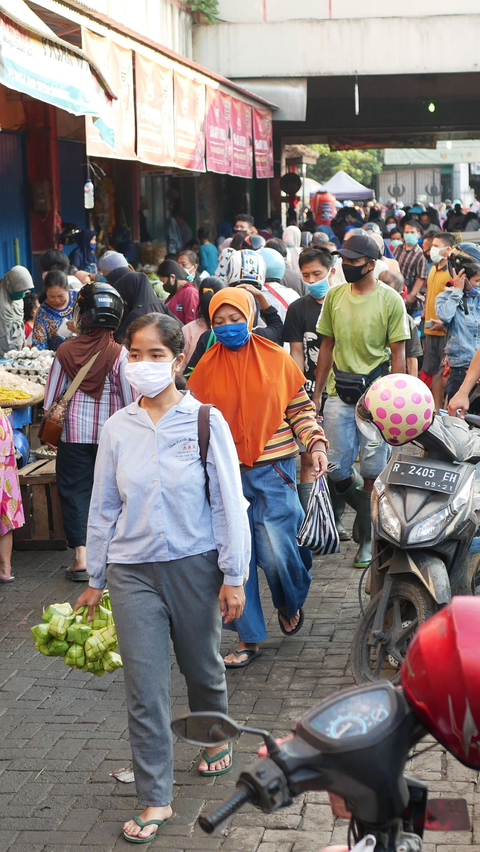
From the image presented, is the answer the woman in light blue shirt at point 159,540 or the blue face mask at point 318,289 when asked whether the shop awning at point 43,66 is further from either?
the woman in light blue shirt at point 159,540

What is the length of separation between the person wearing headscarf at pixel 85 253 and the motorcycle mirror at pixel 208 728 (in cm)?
1219

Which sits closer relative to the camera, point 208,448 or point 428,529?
point 208,448

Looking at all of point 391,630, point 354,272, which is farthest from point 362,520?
point 391,630

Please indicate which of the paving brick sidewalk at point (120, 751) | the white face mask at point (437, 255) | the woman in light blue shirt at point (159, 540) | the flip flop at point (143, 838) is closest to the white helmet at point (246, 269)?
the paving brick sidewalk at point (120, 751)

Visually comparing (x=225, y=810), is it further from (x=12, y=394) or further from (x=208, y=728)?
(x=12, y=394)

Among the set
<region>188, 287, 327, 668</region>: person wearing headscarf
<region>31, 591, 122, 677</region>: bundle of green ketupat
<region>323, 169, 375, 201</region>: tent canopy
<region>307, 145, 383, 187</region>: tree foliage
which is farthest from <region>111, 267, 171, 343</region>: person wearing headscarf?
<region>307, 145, 383, 187</region>: tree foliage

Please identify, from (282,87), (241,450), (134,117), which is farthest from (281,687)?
(282,87)

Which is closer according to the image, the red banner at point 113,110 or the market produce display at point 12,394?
the market produce display at point 12,394

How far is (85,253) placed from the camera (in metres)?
14.0

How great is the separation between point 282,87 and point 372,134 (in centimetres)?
1054

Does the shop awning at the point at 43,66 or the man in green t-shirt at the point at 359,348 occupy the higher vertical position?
the shop awning at the point at 43,66

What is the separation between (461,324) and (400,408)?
3.82 meters

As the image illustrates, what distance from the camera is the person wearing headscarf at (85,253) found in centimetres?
1382

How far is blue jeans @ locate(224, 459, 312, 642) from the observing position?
535cm
